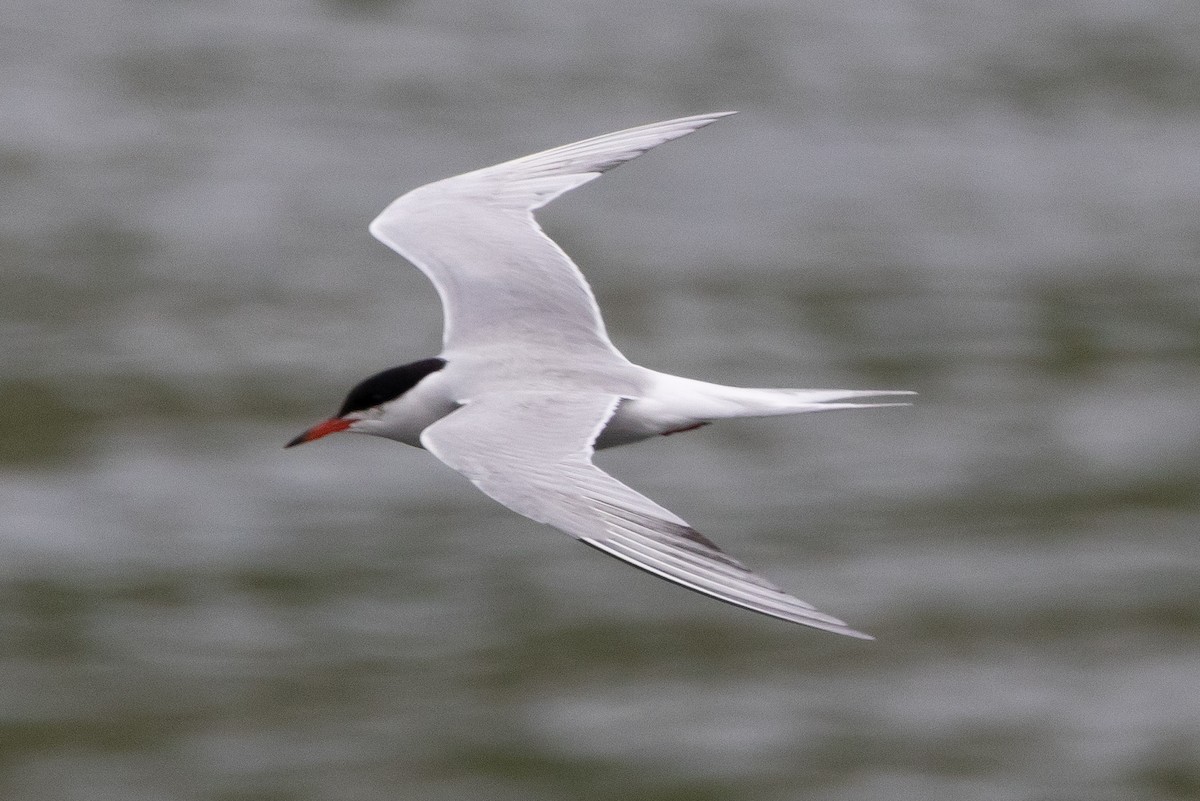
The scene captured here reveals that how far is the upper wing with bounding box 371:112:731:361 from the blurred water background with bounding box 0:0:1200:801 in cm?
379

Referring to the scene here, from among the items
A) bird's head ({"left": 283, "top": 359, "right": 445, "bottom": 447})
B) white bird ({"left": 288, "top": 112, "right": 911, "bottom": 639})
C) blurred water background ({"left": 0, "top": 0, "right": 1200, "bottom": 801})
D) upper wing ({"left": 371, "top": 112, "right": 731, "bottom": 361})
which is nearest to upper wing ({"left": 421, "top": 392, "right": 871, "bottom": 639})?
white bird ({"left": 288, "top": 112, "right": 911, "bottom": 639})

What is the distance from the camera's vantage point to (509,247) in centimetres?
654

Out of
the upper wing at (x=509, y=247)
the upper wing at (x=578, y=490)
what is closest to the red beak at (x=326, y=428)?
the upper wing at (x=509, y=247)

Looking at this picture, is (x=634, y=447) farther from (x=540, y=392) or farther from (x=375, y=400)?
(x=540, y=392)

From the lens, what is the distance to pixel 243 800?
31.7 ft

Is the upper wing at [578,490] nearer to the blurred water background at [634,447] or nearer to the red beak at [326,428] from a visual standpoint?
the red beak at [326,428]

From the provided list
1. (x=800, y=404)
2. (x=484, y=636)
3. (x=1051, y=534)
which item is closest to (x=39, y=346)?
(x=484, y=636)

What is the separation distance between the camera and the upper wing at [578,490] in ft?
14.1

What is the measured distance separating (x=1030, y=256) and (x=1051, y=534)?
3.09 m

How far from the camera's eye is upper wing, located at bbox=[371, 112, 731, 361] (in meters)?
6.18

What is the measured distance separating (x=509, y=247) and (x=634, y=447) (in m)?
5.85

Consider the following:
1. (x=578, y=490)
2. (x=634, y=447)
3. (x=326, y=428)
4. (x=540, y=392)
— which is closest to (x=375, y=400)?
(x=326, y=428)

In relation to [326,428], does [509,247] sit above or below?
above

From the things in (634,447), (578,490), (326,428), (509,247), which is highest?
(509,247)
